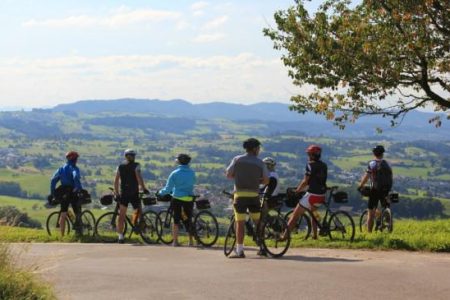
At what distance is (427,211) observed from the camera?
204ft

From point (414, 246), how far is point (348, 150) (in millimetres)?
190516

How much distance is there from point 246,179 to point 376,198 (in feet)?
17.3

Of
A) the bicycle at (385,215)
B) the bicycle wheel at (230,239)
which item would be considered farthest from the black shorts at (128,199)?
the bicycle at (385,215)

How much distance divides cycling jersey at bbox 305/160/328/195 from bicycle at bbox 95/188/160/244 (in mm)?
4113

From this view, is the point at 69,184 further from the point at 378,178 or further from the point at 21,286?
the point at 21,286

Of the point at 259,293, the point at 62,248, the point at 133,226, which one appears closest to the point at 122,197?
the point at 133,226

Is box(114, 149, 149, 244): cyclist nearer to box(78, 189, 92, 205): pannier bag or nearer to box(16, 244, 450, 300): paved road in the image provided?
box(78, 189, 92, 205): pannier bag

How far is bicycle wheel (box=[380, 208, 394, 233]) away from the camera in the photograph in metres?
15.0

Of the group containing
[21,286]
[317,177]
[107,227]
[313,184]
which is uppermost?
[317,177]

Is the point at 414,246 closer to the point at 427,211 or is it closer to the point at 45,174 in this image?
the point at 427,211

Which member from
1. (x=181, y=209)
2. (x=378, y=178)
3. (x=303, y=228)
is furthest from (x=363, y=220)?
(x=181, y=209)

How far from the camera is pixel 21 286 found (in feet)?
21.8

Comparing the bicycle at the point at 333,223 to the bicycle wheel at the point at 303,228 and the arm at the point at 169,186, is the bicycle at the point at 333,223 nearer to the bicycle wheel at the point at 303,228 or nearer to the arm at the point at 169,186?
the bicycle wheel at the point at 303,228

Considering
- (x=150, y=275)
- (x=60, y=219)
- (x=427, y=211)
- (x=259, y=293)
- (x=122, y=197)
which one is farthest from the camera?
(x=427, y=211)
